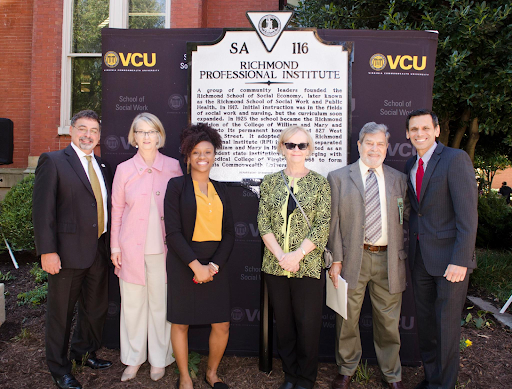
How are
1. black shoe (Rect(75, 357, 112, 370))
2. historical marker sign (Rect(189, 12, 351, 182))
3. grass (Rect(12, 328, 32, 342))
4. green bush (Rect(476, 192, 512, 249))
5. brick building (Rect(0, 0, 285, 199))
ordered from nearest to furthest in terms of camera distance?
black shoe (Rect(75, 357, 112, 370)) < historical marker sign (Rect(189, 12, 351, 182)) < grass (Rect(12, 328, 32, 342)) < brick building (Rect(0, 0, 285, 199)) < green bush (Rect(476, 192, 512, 249))

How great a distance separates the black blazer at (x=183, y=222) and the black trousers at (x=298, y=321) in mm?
448

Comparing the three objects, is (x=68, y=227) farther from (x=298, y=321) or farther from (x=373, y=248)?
(x=373, y=248)

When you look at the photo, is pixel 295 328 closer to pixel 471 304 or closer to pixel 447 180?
pixel 447 180

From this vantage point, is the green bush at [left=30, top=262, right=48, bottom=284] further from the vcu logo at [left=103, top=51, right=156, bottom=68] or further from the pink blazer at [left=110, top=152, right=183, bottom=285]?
the vcu logo at [left=103, top=51, right=156, bottom=68]

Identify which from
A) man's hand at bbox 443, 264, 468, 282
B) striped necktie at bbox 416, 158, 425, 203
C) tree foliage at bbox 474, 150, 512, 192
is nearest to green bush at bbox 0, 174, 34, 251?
striped necktie at bbox 416, 158, 425, 203

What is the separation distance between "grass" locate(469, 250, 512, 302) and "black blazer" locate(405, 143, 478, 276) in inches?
135

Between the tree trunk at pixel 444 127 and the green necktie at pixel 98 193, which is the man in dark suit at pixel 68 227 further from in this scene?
the tree trunk at pixel 444 127

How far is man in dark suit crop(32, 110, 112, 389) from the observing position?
307 cm

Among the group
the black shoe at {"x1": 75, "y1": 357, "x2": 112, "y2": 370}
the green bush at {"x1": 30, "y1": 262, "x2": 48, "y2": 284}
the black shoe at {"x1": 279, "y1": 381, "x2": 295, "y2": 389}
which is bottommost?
the black shoe at {"x1": 75, "y1": 357, "x2": 112, "y2": 370}

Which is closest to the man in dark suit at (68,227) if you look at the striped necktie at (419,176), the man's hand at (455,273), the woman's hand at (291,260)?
the woman's hand at (291,260)

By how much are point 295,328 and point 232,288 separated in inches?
41.9

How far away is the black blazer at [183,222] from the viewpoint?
114 inches

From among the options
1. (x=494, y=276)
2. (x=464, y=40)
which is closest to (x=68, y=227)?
(x=464, y=40)

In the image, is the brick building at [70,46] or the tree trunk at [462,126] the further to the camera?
the brick building at [70,46]
